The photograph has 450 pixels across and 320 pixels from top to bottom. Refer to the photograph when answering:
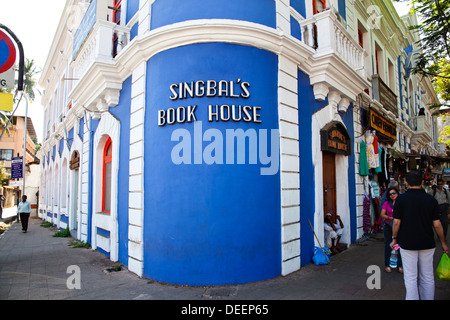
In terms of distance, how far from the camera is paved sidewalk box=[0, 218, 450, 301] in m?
4.52

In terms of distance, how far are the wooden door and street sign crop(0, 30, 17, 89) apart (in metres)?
6.91

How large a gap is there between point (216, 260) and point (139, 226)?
1743mm

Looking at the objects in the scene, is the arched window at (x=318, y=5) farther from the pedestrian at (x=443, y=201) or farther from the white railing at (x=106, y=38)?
the pedestrian at (x=443, y=201)

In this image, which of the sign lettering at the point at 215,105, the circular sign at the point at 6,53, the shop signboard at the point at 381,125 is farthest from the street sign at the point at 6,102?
the shop signboard at the point at 381,125

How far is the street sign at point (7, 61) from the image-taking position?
4.41 m

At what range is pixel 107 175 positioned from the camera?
835cm

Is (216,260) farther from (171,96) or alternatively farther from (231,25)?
(231,25)

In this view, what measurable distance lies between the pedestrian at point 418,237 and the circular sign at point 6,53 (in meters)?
6.19

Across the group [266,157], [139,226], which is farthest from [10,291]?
[266,157]

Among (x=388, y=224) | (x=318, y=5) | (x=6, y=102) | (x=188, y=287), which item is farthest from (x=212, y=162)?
(x=318, y=5)

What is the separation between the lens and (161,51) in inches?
224

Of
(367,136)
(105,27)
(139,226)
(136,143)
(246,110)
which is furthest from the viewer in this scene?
(367,136)

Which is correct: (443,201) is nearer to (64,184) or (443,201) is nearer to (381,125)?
(381,125)

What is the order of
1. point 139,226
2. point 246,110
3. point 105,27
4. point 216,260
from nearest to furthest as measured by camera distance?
point 216,260 < point 246,110 < point 139,226 < point 105,27
